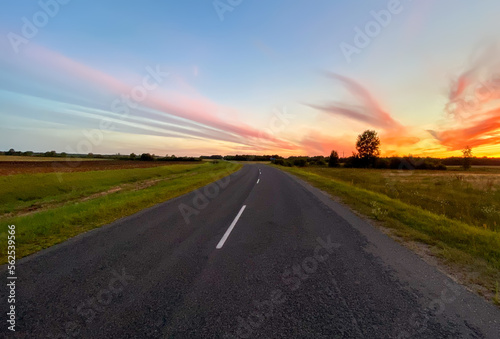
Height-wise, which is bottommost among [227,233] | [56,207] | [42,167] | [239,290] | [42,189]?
[42,167]

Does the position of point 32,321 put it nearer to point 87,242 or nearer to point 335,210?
point 87,242

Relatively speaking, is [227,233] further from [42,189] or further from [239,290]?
[42,189]

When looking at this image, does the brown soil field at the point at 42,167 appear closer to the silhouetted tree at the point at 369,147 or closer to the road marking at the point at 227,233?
the road marking at the point at 227,233

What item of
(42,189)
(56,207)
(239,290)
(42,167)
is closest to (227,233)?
(239,290)

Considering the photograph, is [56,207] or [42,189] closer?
[56,207]

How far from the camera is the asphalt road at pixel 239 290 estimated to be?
2.75 m

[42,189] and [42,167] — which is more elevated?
[42,189]

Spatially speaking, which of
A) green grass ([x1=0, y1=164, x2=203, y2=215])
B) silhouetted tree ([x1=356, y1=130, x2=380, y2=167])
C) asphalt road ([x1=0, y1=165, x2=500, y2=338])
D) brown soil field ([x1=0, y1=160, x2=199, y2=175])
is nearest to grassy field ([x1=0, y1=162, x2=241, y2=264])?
green grass ([x1=0, y1=164, x2=203, y2=215])

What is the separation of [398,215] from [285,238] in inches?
214

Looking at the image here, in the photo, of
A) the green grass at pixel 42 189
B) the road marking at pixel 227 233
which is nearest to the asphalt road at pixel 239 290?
the road marking at pixel 227 233

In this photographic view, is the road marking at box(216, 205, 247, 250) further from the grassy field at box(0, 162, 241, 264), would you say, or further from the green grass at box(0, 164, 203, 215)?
the green grass at box(0, 164, 203, 215)

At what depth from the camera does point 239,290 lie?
356 cm

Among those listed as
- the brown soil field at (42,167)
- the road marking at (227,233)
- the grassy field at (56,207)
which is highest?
the road marking at (227,233)

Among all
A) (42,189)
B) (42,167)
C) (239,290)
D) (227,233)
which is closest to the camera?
(239,290)
